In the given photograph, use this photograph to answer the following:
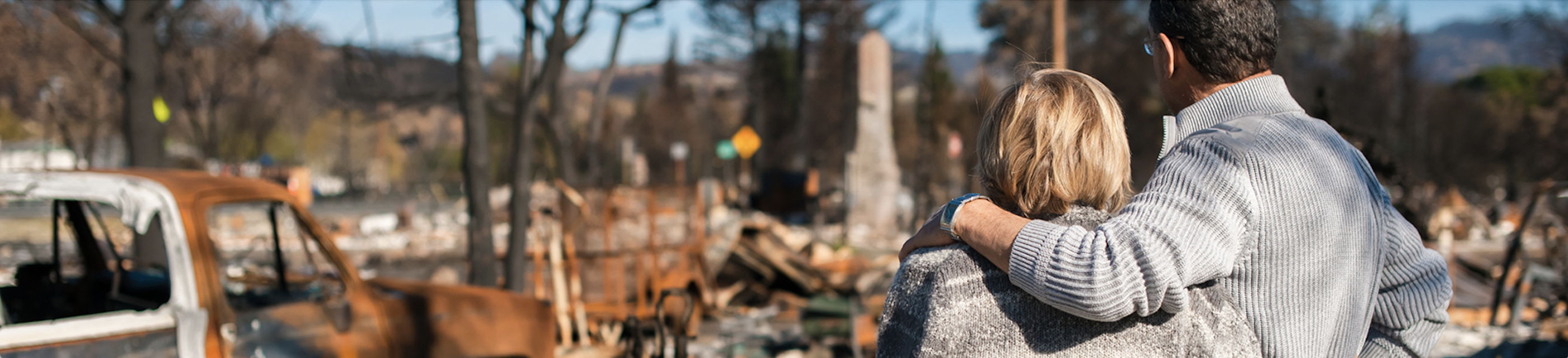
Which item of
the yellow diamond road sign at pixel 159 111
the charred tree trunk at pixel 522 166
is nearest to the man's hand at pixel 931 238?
the charred tree trunk at pixel 522 166

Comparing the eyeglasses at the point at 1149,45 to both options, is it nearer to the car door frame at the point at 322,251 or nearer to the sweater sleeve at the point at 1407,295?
the sweater sleeve at the point at 1407,295

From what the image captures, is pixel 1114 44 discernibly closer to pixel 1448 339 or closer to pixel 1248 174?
pixel 1448 339

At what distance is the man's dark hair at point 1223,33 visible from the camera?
5.94 ft

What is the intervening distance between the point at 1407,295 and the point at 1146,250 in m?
0.75

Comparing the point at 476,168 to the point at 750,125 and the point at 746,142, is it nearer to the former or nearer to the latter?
the point at 746,142

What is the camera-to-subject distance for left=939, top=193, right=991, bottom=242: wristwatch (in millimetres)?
1729

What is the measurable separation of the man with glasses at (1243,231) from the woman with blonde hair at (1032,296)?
2.0 inches

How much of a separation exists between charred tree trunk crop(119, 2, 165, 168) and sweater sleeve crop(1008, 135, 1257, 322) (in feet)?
34.6

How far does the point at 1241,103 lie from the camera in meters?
1.88

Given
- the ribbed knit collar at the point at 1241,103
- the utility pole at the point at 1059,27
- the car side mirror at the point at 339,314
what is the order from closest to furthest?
the ribbed knit collar at the point at 1241,103 < the car side mirror at the point at 339,314 < the utility pole at the point at 1059,27

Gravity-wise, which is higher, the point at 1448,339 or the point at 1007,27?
the point at 1007,27

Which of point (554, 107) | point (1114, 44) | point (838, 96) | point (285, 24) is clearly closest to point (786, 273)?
point (554, 107)

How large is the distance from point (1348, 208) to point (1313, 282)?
15 cm

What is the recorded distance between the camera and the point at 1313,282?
1749 mm
